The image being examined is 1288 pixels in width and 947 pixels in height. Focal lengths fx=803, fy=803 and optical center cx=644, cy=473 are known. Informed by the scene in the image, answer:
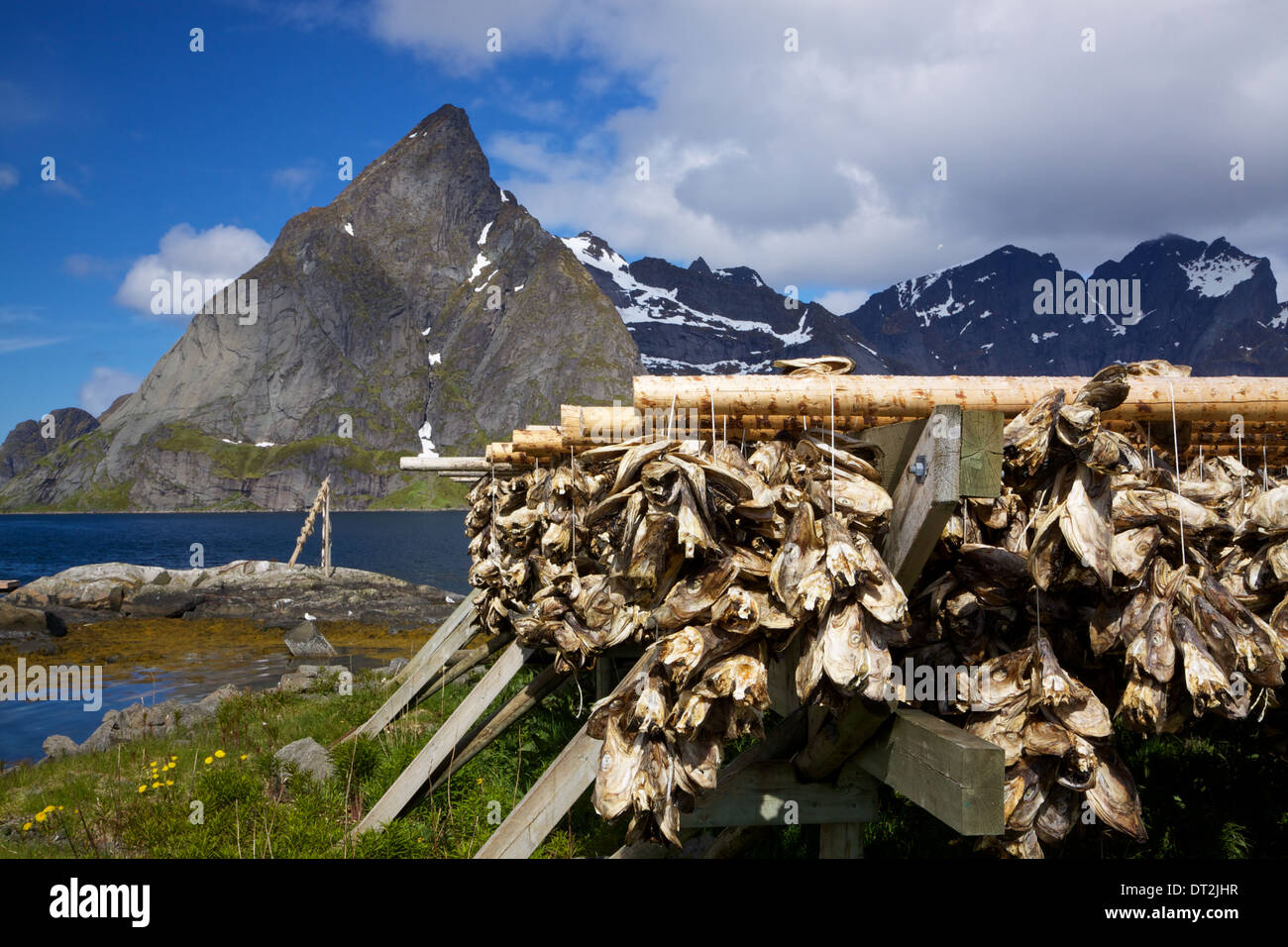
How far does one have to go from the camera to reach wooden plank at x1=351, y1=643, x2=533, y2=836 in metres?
6.82

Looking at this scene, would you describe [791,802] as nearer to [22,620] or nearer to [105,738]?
[105,738]

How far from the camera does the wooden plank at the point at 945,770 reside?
2.52 meters

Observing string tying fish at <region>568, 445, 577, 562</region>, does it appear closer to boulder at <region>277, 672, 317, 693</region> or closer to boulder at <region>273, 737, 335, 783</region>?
boulder at <region>273, 737, 335, 783</region>

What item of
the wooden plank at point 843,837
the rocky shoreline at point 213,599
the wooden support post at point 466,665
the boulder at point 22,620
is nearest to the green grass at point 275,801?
the wooden support post at point 466,665

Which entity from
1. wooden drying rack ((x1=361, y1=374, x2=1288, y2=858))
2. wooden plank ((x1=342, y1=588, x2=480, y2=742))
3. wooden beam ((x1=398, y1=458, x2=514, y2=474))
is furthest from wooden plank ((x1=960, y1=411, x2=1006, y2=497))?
wooden plank ((x1=342, y1=588, x2=480, y2=742))

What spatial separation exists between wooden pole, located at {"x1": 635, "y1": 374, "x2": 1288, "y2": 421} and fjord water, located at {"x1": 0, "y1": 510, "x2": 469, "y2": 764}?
17.8 metres

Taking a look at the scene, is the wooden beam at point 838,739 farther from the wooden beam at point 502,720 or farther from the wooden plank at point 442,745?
the wooden beam at point 502,720

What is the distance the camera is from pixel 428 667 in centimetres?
1059

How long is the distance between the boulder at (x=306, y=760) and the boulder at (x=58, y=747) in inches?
253

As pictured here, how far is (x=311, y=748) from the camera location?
10289 mm
